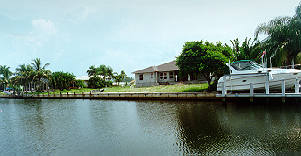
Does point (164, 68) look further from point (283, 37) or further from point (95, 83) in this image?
point (95, 83)

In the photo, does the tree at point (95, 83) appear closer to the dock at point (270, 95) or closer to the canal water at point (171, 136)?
the canal water at point (171, 136)

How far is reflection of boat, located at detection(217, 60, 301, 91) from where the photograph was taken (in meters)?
13.1

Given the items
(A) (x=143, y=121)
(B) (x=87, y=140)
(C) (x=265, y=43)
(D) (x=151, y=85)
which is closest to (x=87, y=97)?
(D) (x=151, y=85)

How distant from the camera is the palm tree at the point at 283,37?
16.6 meters

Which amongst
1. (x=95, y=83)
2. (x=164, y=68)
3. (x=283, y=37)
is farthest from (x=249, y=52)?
(x=95, y=83)

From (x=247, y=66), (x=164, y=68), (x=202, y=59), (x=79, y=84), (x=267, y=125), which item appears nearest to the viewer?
(x=267, y=125)

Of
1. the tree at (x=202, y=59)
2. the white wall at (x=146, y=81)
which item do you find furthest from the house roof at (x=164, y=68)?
the tree at (x=202, y=59)

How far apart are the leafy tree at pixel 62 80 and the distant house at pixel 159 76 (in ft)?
71.2

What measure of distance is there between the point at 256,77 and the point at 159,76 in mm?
21645

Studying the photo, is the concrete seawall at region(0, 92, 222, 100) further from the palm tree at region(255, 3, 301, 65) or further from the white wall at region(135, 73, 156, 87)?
the white wall at region(135, 73, 156, 87)

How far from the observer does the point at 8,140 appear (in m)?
9.52

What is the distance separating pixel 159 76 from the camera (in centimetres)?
3472

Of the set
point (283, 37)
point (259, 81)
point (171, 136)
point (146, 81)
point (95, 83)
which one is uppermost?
point (283, 37)

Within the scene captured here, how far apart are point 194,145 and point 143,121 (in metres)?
5.20
